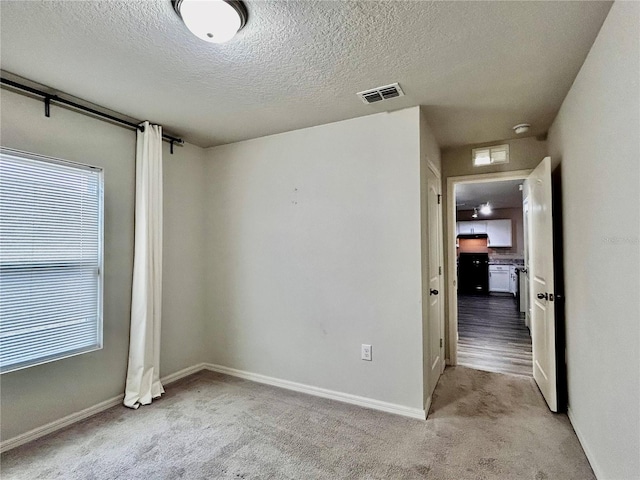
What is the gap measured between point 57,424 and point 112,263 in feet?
3.99

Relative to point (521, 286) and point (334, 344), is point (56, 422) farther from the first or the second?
point (521, 286)

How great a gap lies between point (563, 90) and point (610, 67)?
2.73ft

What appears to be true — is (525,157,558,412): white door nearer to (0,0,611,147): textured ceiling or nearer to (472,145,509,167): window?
(472,145,509,167): window

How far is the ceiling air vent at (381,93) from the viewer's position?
229cm

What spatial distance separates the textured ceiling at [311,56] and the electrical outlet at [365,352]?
197cm

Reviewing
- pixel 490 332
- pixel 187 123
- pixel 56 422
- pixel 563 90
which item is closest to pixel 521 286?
pixel 490 332

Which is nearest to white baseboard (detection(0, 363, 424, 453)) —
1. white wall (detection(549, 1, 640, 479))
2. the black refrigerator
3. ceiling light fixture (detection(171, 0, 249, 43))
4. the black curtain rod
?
white wall (detection(549, 1, 640, 479))

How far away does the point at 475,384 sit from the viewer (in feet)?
10.2

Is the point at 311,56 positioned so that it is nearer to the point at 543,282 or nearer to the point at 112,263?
the point at 112,263

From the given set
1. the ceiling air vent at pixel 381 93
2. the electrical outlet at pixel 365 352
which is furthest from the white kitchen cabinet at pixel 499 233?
the ceiling air vent at pixel 381 93

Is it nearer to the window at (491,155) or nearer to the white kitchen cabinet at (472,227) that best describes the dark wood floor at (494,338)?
the window at (491,155)

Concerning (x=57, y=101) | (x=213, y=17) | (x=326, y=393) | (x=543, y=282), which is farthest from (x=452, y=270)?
(x=57, y=101)

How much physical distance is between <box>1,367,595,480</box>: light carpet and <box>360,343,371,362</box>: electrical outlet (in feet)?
1.32

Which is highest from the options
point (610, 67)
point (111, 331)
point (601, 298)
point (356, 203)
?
point (610, 67)
